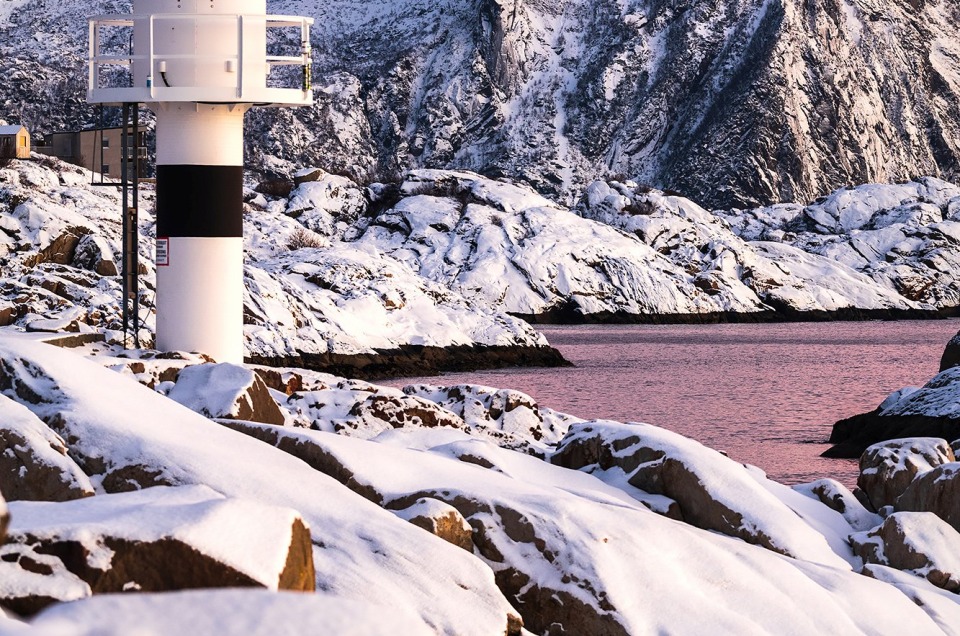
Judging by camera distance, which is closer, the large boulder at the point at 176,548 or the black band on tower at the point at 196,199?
the large boulder at the point at 176,548

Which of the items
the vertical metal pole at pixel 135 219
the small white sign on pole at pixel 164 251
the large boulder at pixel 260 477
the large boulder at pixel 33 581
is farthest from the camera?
the vertical metal pole at pixel 135 219

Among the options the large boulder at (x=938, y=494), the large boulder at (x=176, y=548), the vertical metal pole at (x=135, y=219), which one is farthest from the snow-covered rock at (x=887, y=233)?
the large boulder at (x=176, y=548)

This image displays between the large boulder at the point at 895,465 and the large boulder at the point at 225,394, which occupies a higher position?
the large boulder at the point at 225,394

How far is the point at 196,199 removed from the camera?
1355cm

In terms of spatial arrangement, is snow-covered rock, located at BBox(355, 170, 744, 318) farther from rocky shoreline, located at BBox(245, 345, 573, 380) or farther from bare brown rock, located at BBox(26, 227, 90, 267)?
bare brown rock, located at BBox(26, 227, 90, 267)

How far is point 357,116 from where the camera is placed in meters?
117

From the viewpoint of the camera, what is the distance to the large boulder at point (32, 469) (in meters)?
6.48

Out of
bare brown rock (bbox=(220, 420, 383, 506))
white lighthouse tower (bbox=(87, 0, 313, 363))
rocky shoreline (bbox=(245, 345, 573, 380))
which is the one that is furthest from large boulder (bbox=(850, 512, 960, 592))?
rocky shoreline (bbox=(245, 345, 573, 380))

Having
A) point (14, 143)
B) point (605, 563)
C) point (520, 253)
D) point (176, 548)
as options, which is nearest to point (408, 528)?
point (605, 563)

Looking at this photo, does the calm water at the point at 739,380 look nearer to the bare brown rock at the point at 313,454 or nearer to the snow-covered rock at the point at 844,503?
the snow-covered rock at the point at 844,503

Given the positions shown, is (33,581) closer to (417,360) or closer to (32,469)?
(32,469)

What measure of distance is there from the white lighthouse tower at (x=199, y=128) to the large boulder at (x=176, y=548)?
8.75 metres

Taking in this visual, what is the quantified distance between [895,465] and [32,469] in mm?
7668

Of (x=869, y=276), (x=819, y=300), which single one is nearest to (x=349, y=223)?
(x=819, y=300)
